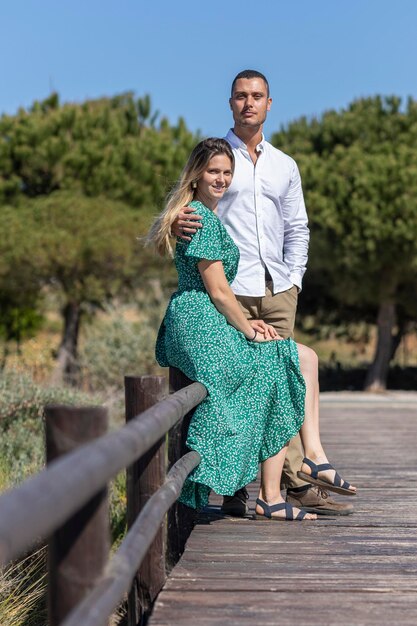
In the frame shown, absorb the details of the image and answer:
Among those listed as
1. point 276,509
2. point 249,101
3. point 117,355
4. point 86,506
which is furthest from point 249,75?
point 117,355

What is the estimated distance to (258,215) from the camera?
5.03m

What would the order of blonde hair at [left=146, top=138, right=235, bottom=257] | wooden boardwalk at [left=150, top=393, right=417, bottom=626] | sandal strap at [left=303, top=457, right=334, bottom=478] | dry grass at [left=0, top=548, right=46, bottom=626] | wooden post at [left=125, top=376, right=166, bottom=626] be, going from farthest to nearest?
sandal strap at [left=303, top=457, right=334, bottom=478] < blonde hair at [left=146, top=138, right=235, bottom=257] < dry grass at [left=0, top=548, right=46, bottom=626] < wooden post at [left=125, top=376, right=166, bottom=626] < wooden boardwalk at [left=150, top=393, right=417, bottom=626]

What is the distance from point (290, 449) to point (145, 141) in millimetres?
16520

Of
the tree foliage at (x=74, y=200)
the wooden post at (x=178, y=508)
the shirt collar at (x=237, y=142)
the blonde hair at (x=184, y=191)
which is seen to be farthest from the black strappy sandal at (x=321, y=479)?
the tree foliage at (x=74, y=200)

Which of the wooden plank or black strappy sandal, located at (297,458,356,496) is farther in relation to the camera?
black strappy sandal, located at (297,458,356,496)

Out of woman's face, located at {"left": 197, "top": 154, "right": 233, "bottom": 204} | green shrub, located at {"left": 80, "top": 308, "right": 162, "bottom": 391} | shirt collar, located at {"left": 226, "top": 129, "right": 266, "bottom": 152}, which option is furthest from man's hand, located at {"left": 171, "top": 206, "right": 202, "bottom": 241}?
green shrub, located at {"left": 80, "top": 308, "right": 162, "bottom": 391}

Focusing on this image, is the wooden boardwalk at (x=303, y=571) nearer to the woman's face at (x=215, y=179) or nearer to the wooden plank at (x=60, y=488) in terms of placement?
the wooden plank at (x=60, y=488)

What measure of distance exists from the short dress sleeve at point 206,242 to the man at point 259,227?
0.45 m

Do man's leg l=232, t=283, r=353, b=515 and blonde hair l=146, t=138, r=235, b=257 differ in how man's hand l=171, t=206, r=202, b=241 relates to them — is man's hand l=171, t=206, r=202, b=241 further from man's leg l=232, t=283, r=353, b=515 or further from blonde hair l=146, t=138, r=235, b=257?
man's leg l=232, t=283, r=353, b=515

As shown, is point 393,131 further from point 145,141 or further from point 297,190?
point 297,190

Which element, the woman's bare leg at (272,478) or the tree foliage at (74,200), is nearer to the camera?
the woman's bare leg at (272,478)

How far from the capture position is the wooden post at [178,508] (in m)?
4.84

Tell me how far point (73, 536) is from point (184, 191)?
8.61ft

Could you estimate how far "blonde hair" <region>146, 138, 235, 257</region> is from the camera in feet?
15.1
